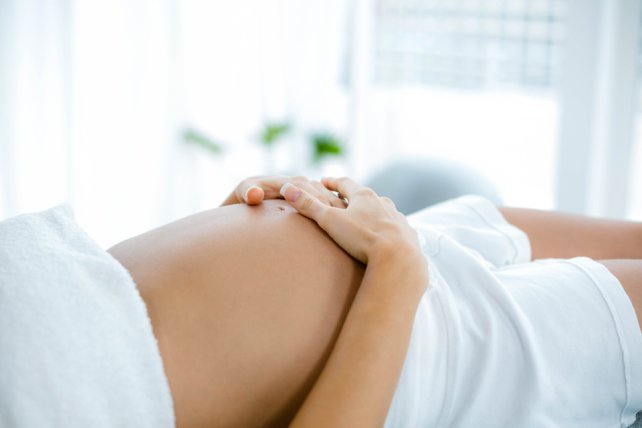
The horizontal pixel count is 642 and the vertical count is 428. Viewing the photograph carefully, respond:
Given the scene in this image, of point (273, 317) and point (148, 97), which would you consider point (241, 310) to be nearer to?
point (273, 317)

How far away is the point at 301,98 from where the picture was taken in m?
3.99

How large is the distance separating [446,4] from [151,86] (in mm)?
1557

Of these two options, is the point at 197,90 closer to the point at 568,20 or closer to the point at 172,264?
the point at 568,20

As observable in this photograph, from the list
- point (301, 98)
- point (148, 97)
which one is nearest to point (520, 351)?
point (148, 97)

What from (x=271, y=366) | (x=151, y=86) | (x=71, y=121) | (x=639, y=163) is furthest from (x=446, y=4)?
(x=271, y=366)

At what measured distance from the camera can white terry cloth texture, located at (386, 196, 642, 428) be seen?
95cm

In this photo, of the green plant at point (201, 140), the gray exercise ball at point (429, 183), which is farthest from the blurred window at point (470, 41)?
the gray exercise ball at point (429, 183)

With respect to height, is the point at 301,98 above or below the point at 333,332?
above

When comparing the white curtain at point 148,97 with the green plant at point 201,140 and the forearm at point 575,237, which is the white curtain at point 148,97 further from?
the forearm at point 575,237

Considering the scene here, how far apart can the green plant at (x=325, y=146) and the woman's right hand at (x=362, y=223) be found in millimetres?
2610

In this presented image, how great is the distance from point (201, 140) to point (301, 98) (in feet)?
2.51

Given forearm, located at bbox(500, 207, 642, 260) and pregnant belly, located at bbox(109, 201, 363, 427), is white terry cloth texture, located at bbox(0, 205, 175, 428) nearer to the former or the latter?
pregnant belly, located at bbox(109, 201, 363, 427)

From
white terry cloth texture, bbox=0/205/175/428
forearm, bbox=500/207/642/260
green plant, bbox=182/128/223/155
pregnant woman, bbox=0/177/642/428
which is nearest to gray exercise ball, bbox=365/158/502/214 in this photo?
forearm, bbox=500/207/642/260

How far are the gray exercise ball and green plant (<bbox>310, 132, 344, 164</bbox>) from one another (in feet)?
5.25
